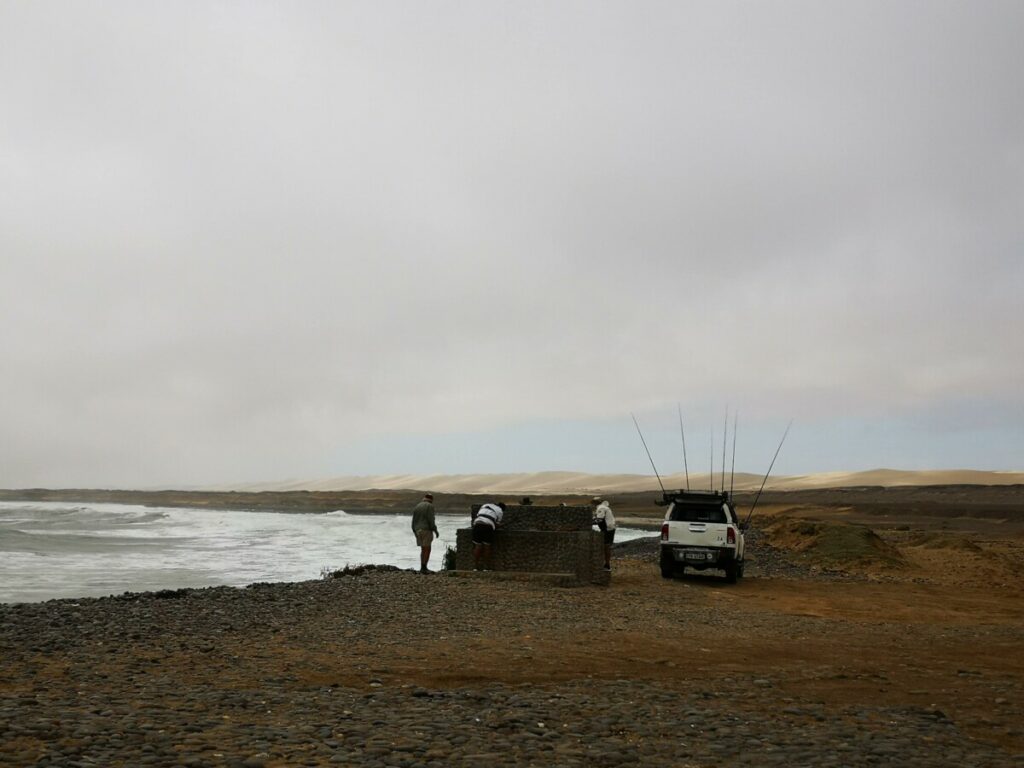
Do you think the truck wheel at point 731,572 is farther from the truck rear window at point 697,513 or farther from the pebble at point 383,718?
the pebble at point 383,718

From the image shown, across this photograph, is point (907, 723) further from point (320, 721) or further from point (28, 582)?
point (28, 582)

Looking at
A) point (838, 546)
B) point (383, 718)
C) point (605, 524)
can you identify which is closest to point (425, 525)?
point (605, 524)

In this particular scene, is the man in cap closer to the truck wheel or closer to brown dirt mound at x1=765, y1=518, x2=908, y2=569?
the truck wheel

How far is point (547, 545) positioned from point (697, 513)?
427 centimetres

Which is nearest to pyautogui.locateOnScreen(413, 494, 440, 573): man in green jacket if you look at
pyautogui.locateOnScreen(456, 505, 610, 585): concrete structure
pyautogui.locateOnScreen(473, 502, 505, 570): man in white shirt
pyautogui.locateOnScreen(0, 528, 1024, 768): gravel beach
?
pyautogui.locateOnScreen(456, 505, 610, 585): concrete structure

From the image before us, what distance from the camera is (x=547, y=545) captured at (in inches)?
741

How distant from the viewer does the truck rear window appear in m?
20.8

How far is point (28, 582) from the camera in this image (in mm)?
22594

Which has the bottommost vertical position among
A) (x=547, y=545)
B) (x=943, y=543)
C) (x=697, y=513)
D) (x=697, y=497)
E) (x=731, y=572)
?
(x=943, y=543)

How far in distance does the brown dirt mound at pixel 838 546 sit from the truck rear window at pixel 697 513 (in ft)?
24.6

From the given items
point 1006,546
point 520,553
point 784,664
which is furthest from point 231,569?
point 1006,546

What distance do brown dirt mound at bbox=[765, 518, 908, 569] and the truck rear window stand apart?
24.6ft

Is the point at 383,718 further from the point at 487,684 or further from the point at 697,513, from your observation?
the point at 697,513

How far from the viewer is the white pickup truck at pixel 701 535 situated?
20359mm
